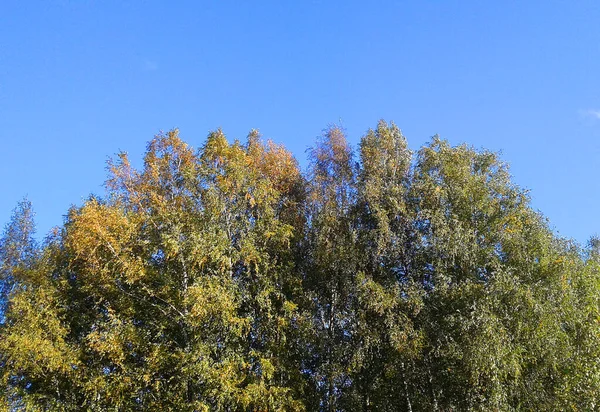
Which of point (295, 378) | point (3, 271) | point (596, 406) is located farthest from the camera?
point (3, 271)

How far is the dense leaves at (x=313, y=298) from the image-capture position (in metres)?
14.1

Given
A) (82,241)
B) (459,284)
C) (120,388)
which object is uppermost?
(82,241)

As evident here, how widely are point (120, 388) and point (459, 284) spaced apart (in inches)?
425

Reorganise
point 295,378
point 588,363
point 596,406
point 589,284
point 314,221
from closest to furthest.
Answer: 1. point 596,406
2. point 588,363
3. point 295,378
4. point 589,284
5. point 314,221

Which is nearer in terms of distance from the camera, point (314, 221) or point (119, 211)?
point (119, 211)

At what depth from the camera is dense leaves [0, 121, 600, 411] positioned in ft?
46.3

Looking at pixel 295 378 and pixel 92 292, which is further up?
pixel 92 292

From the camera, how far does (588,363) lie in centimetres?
1420

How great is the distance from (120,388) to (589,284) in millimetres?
15537

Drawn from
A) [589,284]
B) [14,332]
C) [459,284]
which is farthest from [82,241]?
[589,284]

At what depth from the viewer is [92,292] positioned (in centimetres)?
1647

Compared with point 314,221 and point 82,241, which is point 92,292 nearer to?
point 82,241

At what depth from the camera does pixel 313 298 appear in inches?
667

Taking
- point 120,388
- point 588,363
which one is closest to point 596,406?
point 588,363
